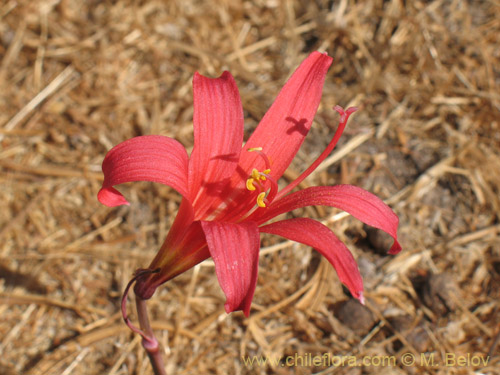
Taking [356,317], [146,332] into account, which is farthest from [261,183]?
[356,317]

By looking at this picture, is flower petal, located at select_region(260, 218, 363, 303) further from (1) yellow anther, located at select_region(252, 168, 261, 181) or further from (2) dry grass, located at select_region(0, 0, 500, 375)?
(2) dry grass, located at select_region(0, 0, 500, 375)

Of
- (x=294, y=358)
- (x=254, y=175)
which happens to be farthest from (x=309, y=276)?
(x=254, y=175)

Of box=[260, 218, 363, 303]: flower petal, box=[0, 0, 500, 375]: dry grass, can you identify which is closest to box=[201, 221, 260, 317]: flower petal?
box=[260, 218, 363, 303]: flower petal

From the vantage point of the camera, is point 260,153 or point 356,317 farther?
point 356,317

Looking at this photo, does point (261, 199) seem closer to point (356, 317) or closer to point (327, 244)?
point (327, 244)

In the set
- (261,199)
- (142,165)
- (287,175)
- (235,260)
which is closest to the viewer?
(235,260)

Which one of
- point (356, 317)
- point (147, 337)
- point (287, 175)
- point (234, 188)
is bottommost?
point (356, 317)
